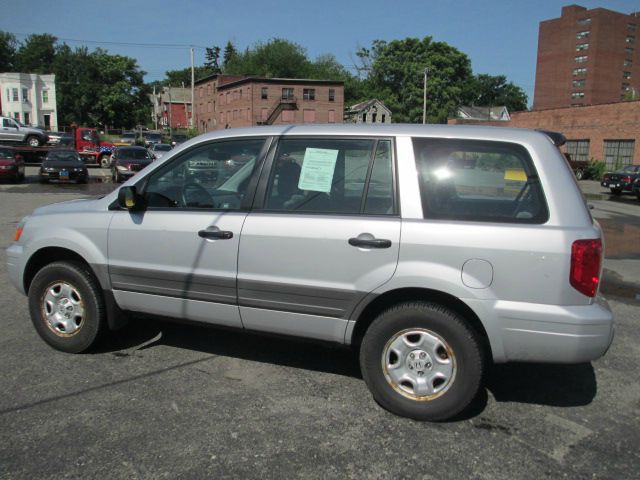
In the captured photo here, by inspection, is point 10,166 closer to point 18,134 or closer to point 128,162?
point 128,162

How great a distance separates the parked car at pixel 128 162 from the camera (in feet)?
79.1

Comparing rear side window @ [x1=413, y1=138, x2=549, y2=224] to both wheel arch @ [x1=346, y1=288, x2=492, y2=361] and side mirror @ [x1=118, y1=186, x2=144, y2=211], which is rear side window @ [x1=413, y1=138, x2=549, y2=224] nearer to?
wheel arch @ [x1=346, y1=288, x2=492, y2=361]

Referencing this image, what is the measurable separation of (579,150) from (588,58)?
7334 centimetres

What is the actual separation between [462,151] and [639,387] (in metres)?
2.34

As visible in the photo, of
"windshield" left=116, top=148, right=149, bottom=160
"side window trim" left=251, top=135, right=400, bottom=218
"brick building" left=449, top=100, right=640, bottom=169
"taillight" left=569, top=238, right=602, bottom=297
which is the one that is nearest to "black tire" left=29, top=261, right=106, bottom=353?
"side window trim" left=251, top=135, right=400, bottom=218

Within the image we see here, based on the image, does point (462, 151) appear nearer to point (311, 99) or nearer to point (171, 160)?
point (171, 160)

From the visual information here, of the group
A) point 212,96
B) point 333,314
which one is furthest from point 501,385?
point 212,96

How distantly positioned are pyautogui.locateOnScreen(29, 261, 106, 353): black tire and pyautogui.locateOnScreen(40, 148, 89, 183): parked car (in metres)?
20.6

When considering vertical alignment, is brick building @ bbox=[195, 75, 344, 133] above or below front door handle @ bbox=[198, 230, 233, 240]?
above

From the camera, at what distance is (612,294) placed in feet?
23.1

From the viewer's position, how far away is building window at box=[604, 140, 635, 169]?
1385 inches

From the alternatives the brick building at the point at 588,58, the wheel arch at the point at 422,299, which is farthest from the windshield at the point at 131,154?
the brick building at the point at 588,58

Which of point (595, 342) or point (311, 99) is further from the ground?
point (311, 99)

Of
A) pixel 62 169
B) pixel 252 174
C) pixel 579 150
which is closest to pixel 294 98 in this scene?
pixel 579 150
